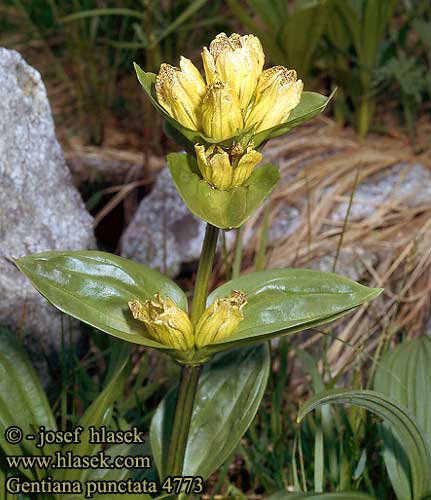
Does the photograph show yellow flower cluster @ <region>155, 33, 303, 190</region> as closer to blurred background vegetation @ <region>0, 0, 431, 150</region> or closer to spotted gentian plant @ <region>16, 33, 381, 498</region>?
spotted gentian plant @ <region>16, 33, 381, 498</region>

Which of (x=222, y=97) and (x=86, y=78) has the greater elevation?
(x=86, y=78)

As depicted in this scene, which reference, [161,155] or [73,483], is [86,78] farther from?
[73,483]

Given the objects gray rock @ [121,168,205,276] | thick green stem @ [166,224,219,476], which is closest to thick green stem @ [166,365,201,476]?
thick green stem @ [166,224,219,476]

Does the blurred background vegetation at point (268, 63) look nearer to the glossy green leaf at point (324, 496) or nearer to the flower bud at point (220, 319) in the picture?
the glossy green leaf at point (324, 496)

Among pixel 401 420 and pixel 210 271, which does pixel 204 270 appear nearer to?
pixel 210 271

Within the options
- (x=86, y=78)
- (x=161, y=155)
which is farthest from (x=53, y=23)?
(x=161, y=155)
